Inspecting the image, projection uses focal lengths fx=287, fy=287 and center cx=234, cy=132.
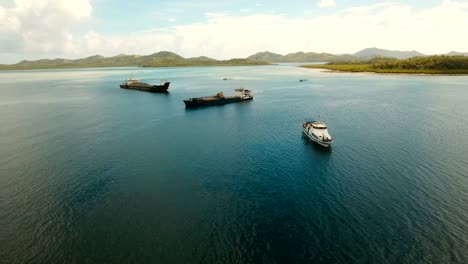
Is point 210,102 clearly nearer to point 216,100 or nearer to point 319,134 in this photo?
point 216,100

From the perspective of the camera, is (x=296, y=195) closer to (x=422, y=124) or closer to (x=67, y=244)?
(x=67, y=244)

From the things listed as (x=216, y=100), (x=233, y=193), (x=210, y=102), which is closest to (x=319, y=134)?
(x=233, y=193)

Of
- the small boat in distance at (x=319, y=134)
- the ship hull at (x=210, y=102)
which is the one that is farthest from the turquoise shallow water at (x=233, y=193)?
the ship hull at (x=210, y=102)

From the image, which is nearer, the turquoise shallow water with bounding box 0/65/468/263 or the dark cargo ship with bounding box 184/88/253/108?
the turquoise shallow water with bounding box 0/65/468/263

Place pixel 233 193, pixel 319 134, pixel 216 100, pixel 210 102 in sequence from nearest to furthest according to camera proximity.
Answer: pixel 233 193 < pixel 319 134 < pixel 210 102 < pixel 216 100

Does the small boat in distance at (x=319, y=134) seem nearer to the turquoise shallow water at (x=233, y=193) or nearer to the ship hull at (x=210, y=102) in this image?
the turquoise shallow water at (x=233, y=193)

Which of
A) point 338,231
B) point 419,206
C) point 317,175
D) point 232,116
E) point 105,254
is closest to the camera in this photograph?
point 105,254

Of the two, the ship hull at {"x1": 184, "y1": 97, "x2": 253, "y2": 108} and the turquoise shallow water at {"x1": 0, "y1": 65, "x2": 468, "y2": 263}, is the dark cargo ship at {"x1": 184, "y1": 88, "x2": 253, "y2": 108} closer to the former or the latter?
the ship hull at {"x1": 184, "y1": 97, "x2": 253, "y2": 108}

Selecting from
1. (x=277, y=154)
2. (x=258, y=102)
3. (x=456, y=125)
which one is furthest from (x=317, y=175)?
(x=258, y=102)

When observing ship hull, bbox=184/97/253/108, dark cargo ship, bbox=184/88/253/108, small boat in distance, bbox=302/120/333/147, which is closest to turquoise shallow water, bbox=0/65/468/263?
small boat in distance, bbox=302/120/333/147
